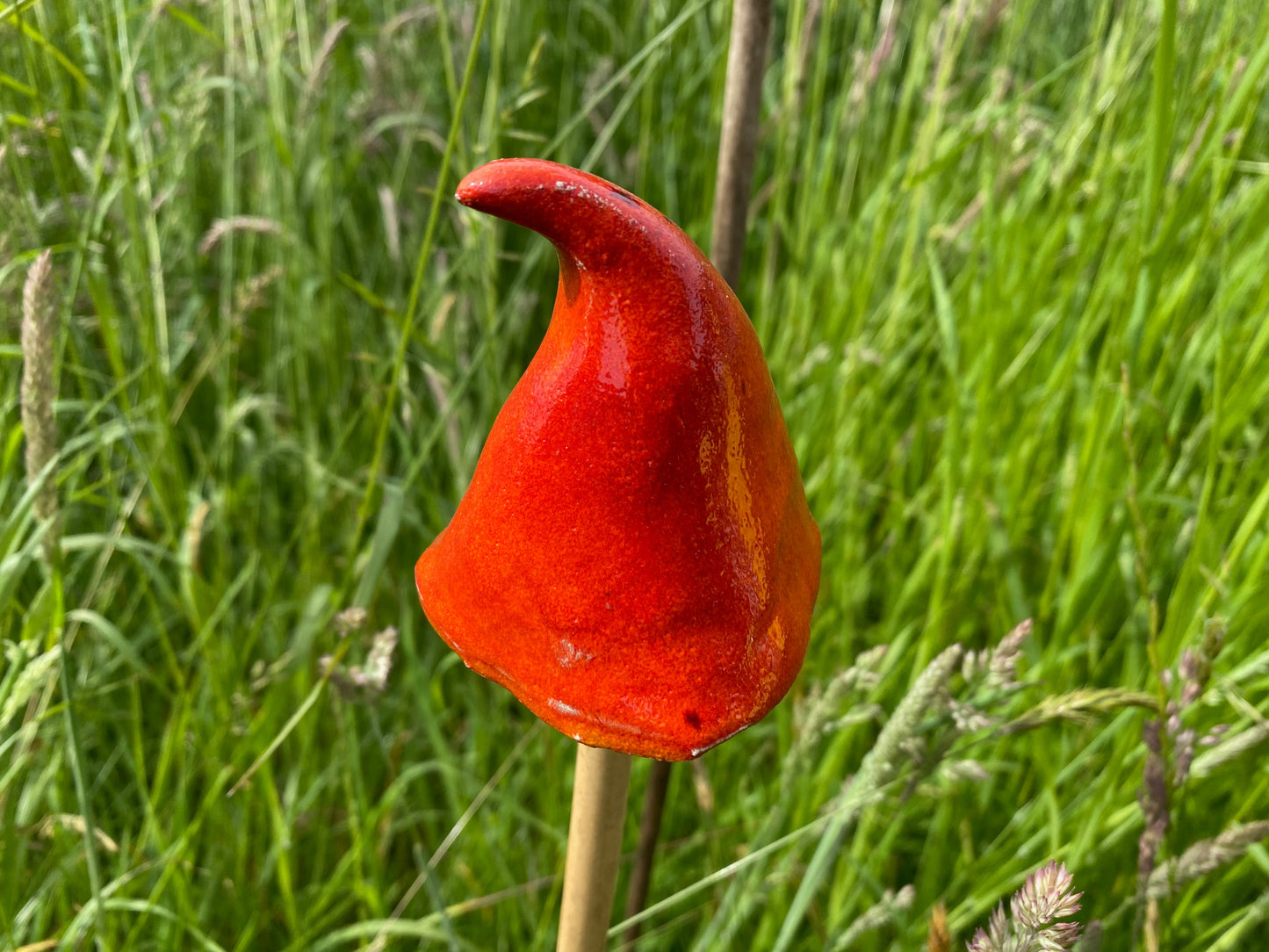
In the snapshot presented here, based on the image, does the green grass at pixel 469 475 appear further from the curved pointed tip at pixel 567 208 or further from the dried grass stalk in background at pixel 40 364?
the curved pointed tip at pixel 567 208

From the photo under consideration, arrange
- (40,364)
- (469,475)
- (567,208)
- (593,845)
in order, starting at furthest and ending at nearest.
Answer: (469,475), (40,364), (593,845), (567,208)

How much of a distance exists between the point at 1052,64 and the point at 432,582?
68.5 inches

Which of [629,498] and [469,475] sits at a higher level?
[629,498]

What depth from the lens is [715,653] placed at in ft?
1.10

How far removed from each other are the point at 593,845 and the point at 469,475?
559 mm

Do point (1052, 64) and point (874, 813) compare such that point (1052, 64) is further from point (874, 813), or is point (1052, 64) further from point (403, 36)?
point (874, 813)

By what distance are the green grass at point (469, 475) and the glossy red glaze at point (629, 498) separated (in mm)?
231

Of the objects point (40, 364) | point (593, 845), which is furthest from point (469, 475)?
point (593, 845)

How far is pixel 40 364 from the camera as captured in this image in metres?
0.55

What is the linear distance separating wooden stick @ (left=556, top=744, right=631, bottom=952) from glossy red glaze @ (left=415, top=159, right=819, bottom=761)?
0.07 metres

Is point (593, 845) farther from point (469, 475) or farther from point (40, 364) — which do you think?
point (469, 475)

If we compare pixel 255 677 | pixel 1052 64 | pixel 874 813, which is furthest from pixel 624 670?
pixel 1052 64

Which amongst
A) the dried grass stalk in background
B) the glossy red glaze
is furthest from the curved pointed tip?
the dried grass stalk in background

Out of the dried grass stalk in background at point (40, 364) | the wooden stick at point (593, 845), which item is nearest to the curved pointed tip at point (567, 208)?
the wooden stick at point (593, 845)
